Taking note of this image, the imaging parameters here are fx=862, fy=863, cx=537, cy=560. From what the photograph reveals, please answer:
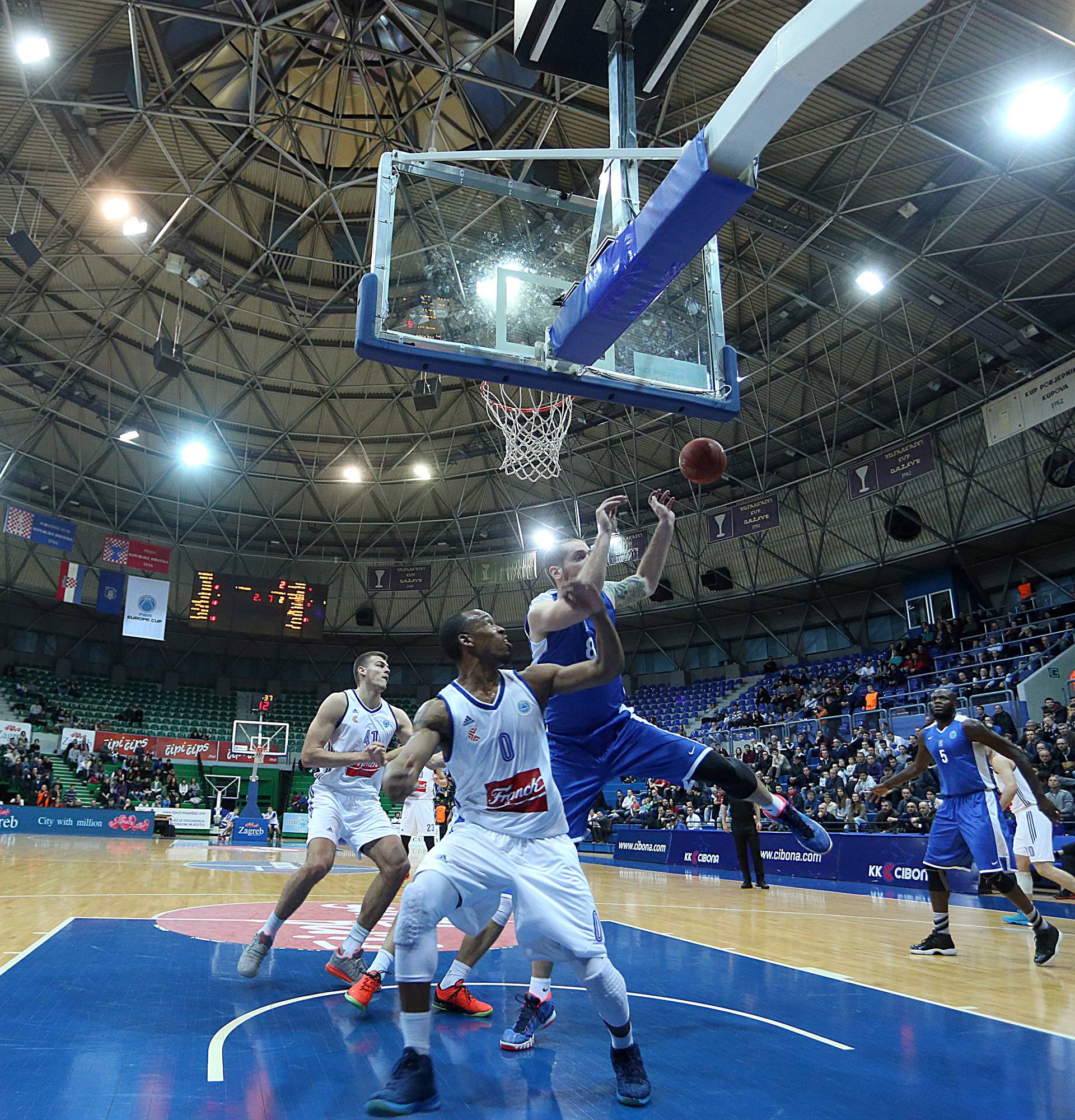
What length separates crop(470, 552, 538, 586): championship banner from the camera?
33562 mm

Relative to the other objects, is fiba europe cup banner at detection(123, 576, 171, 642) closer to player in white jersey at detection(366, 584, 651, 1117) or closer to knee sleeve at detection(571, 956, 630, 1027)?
player in white jersey at detection(366, 584, 651, 1117)

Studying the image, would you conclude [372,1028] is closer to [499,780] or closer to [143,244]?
[499,780]

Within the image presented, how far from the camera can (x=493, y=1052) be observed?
4.08 m

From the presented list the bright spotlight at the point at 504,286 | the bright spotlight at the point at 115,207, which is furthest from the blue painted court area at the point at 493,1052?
the bright spotlight at the point at 115,207

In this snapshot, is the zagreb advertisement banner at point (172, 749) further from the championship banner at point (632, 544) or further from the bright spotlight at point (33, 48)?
the bright spotlight at point (33, 48)

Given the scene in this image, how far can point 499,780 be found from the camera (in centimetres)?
377

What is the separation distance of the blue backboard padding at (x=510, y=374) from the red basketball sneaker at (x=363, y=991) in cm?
442

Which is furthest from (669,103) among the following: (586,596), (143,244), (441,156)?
(586,596)

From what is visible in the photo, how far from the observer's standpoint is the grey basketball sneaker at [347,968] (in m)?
5.36

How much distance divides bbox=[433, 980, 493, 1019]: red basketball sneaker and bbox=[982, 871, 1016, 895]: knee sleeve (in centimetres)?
436

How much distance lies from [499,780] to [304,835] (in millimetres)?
26910

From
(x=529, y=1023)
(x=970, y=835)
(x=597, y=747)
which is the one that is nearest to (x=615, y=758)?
(x=597, y=747)

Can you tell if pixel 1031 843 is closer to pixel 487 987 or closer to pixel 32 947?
pixel 487 987

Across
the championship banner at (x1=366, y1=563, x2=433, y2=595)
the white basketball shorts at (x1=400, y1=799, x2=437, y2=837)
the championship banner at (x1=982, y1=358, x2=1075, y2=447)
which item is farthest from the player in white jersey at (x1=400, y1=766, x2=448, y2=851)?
the championship banner at (x1=366, y1=563, x2=433, y2=595)
